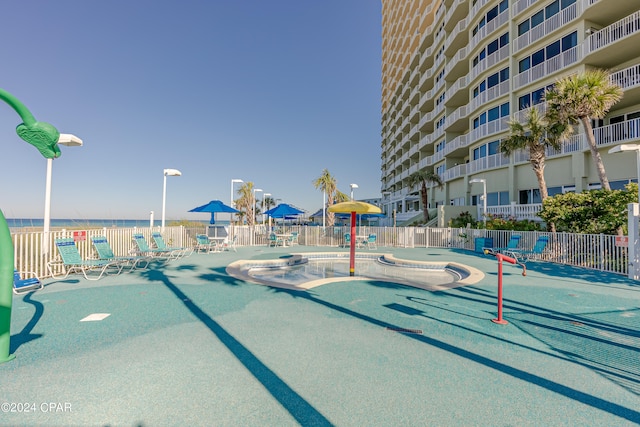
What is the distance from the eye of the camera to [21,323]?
478 centimetres

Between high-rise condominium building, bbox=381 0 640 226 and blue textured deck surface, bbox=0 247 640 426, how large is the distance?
15.5 metres

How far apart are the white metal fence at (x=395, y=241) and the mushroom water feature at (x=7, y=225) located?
18.7 ft

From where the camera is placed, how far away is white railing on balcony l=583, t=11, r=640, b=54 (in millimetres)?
15297

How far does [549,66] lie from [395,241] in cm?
1543

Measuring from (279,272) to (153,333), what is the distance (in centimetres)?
646

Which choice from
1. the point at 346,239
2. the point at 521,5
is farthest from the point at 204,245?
the point at 521,5

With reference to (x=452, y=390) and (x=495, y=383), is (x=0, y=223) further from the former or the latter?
(x=495, y=383)

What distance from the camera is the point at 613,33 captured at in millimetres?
16203

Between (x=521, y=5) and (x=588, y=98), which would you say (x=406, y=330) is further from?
(x=521, y=5)

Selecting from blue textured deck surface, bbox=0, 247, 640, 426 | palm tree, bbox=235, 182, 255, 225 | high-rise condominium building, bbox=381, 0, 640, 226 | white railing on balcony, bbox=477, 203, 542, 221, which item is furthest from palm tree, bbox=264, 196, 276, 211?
blue textured deck surface, bbox=0, 247, 640, 426

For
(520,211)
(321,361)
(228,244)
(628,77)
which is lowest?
(321,361)

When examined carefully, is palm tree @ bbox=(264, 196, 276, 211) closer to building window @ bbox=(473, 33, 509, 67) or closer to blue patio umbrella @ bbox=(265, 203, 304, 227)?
blue patio umbrella @ bbox=(265, 203, 304, 227)

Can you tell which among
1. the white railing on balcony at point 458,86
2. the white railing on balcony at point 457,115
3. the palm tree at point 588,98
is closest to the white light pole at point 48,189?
the palm tree at point 588,98

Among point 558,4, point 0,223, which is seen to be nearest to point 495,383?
point 0,223
